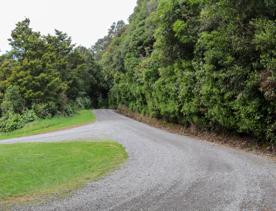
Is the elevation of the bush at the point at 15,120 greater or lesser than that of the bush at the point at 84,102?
lesser

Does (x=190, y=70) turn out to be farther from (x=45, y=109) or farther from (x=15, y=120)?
(x=45, y=109)

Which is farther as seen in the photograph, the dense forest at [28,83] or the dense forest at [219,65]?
the dense forest at [28,83]

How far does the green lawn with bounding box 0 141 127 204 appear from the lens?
869 centimetres

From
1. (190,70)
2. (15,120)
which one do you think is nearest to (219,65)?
(190,70)

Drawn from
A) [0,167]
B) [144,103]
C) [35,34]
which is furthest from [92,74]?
[0,167]

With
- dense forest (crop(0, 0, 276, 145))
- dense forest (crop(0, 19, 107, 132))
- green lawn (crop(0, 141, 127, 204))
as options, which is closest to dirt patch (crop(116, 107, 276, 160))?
dense forest (crop(0, 0, 276, 145))

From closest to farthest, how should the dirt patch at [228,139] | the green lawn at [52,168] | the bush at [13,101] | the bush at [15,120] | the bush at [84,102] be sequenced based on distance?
1. the green lawn at [52,168]
2. the dirt patch at [228,139]
3. the bush at [15,120]
4. the bush at [13,101]
5. the bush at [84,102]

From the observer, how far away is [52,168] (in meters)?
11.3

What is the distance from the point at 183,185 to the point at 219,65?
894cm

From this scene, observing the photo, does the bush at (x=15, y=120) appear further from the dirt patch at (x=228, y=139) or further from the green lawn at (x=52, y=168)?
the green lawn at (x=52, y=168)

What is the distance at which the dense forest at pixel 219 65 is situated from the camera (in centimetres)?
1292

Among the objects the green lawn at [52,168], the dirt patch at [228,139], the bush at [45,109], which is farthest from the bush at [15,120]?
the green lawn at [52,168]

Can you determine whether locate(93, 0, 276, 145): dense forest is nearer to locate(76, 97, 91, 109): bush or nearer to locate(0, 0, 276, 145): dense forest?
locate(0, 0, 276, 145): dense forest

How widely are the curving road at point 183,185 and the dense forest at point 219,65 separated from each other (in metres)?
2.10
